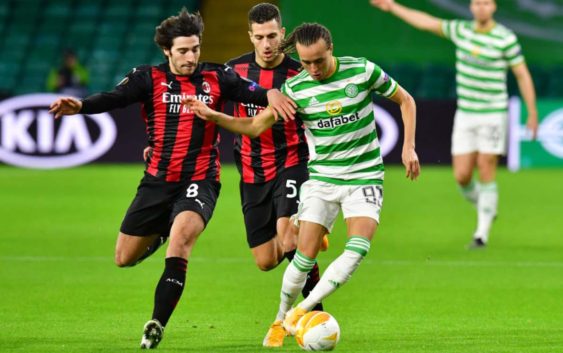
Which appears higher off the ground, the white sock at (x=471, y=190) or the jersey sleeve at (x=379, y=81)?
the jersey sleeve at (x=379, y=81)

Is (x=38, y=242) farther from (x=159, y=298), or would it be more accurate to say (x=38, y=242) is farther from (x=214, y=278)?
(x=159, y=298)

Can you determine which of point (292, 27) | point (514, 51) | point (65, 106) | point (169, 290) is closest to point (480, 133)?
point (514, 51)

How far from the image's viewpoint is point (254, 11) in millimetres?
8484

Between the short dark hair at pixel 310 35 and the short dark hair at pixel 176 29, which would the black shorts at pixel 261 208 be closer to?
the short dark hair at pixel 176 29


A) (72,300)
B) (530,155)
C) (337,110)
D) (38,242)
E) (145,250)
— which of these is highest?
(337,110)

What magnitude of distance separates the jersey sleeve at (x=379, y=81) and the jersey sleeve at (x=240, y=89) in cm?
72

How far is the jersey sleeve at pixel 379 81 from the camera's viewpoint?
751 centimetres

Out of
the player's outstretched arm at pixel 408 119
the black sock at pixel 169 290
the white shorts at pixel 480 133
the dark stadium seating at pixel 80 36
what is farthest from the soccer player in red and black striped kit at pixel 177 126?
the dark stadium seating at pixel 80 36

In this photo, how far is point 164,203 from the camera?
814cm

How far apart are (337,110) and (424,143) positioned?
41.7 feet

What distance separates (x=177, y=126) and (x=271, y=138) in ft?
2.92

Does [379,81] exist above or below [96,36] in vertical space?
above

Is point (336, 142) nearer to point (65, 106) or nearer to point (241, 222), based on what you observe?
point (65, 106)

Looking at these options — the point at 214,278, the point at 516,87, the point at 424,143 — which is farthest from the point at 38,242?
the point at 516,87
